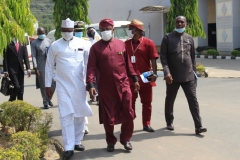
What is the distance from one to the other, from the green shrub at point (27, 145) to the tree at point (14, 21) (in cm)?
116

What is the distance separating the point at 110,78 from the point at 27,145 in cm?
141

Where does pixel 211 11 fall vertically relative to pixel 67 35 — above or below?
above

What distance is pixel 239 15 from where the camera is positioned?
74.4 feet

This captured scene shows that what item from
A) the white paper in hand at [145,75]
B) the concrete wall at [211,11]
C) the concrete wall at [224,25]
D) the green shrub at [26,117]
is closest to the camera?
the green shrub at [26,117]

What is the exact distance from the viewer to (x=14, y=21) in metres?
5.74

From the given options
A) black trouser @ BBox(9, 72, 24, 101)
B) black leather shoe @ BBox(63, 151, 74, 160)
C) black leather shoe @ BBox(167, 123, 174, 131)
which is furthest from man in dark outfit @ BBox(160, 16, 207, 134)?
black trouser @ BBox(9, 72, 24, 101)

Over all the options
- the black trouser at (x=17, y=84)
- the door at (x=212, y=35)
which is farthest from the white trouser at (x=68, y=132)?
the door at (x=212, y=35)

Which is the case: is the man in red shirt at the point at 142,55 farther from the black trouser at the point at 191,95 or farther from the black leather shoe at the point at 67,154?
the black leather shoe at the point at 67,154

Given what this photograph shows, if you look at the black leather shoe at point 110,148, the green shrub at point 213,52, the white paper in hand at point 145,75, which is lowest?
the green shrub at point 213,52

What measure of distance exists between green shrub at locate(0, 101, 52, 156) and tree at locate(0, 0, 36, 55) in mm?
1147

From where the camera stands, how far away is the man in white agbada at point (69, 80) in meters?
5.65

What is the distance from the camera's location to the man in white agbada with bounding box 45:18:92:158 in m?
5.65

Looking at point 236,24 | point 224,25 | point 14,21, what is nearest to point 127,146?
point 14,21

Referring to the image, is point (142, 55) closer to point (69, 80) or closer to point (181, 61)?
point (181, 61)
